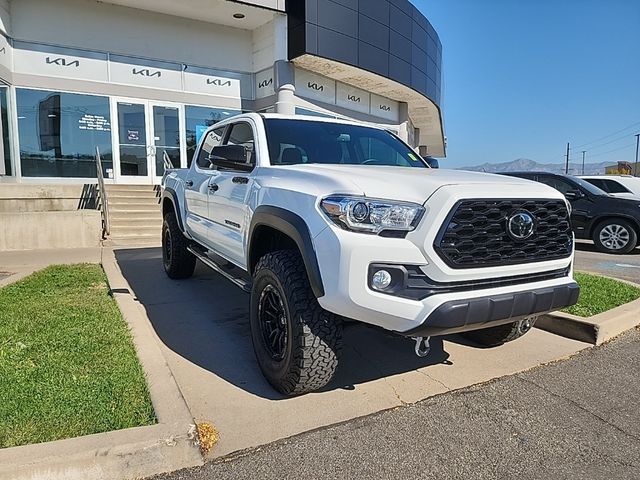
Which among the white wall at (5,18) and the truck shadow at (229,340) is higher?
the white wall at (5,18)

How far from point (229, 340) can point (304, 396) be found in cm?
129

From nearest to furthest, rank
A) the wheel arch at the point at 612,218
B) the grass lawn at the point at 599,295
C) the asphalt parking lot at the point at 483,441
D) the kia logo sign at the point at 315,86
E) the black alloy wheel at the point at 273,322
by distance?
1. the asphalt parking lot at the point at 483,441
2. the black alloy wheel at the point at 273,322
3. the grass lawn at the point at 599,295
4. the wheel arch at the point at 612,218
5. the kia logo sign at the point at 315,86

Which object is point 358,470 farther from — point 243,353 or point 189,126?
point 189,126

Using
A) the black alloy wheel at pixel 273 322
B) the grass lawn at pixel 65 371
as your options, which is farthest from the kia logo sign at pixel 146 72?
the black alloy wheel at pixel 273 322

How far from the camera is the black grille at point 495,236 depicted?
2.61 meters

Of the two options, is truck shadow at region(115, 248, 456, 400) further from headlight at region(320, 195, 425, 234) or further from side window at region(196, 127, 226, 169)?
side window at region(196, 127, 226, 169)

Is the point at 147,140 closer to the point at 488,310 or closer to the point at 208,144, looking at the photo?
the point at 208,144

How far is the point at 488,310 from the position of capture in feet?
8.73

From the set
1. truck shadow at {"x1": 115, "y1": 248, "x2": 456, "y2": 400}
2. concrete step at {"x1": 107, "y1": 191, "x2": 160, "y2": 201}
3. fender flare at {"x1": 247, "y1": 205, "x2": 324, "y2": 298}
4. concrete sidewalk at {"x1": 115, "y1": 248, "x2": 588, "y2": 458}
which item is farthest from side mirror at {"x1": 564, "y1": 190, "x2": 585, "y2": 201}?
concrete step at {"x1": 107, "y1": 191, "x2": 160, "y2": 201}

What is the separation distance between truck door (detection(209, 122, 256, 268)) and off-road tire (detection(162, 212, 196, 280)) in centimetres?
167

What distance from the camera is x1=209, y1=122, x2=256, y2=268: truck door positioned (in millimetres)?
3854

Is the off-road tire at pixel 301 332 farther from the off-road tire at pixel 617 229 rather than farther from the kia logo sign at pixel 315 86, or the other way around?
the kia logo sign at pixel 315 86

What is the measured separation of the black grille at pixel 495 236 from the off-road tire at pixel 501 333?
0.93 meters

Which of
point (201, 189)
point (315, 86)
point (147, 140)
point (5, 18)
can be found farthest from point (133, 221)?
point (315, 86)
